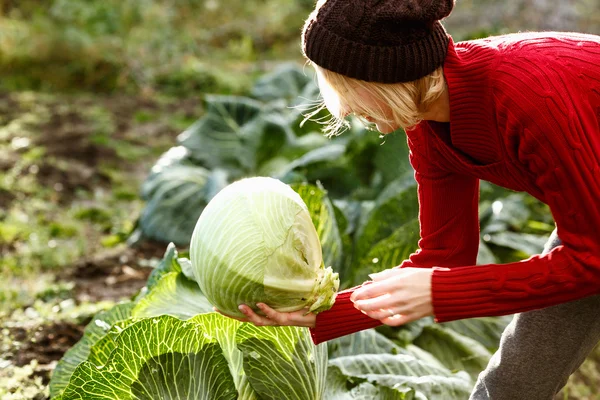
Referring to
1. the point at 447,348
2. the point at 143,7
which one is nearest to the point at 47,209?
the point at 447,348

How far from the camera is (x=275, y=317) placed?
7.18 ft

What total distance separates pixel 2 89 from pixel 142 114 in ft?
6.45

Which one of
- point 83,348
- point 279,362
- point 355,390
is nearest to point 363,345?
point 355,390

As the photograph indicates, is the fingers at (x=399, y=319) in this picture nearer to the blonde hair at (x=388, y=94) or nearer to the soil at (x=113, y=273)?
the blonde hair at (x=388, y=94)

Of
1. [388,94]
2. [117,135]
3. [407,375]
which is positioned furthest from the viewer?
[117,135]

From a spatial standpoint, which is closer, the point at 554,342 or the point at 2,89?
the point at 554,342

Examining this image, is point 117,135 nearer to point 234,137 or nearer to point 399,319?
point 234,137

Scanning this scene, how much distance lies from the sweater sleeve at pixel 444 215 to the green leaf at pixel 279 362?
0.31 meters

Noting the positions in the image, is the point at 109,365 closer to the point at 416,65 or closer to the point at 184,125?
the point at 416,65

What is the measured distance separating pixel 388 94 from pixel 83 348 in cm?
171

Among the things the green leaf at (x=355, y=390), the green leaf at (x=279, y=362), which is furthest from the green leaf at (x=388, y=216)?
the green leaf at (x=279, y=362)

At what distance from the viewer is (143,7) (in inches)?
408

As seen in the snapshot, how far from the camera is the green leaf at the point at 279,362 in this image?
7.95ft

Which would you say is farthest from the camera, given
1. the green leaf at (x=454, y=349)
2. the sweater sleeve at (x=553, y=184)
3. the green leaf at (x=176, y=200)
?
the green leaf at (x=176, y=200)
